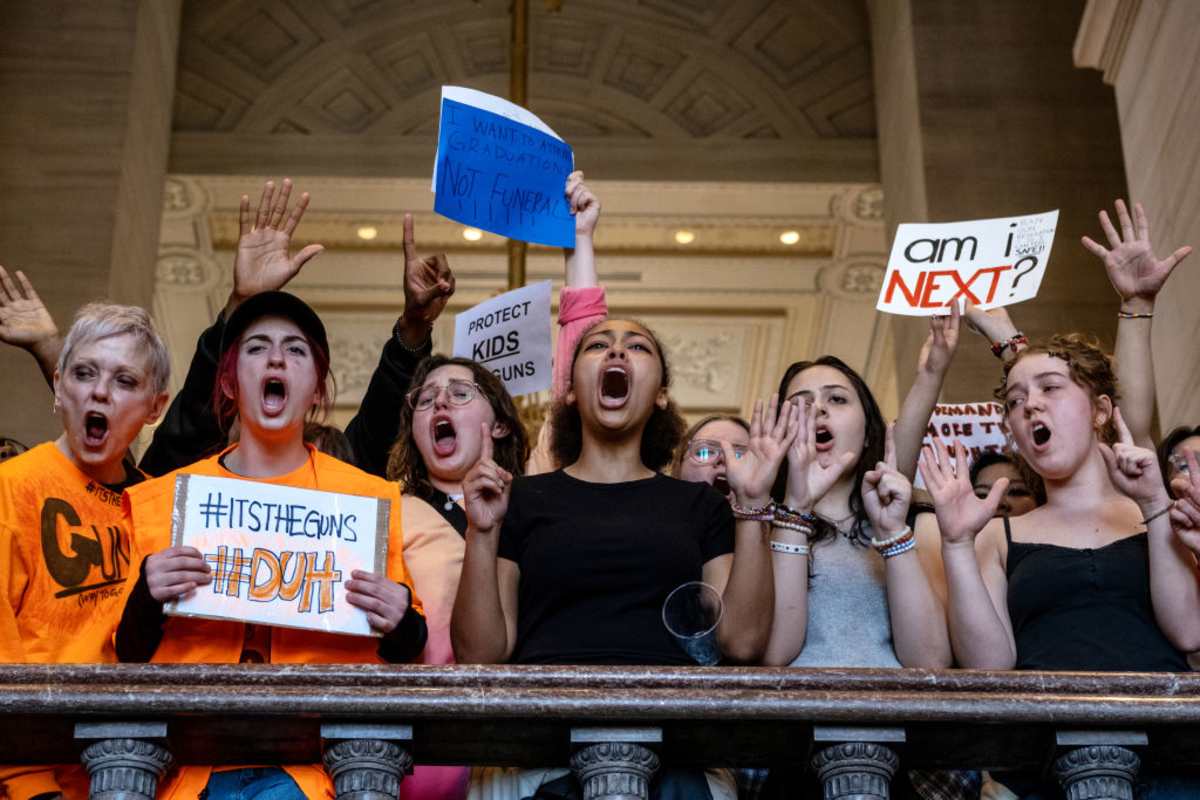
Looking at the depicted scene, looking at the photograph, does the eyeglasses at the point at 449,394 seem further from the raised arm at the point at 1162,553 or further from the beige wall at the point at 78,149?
the beige wall at the point at 78,149

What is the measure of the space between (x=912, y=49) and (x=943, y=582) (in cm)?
667

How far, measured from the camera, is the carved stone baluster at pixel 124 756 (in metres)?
2.86

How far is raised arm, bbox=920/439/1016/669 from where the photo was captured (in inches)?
142

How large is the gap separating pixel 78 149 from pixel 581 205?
16.3 feet

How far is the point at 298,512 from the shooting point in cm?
338

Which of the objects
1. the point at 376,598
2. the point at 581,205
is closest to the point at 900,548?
the point at 376,598

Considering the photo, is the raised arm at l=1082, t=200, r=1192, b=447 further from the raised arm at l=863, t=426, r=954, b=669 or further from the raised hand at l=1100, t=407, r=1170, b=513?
the raised arm at l=863, t=426, r=954, b=669

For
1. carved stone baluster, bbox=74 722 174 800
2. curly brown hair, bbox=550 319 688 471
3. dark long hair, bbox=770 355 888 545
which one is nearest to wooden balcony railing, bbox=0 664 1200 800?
carved stone baluster, bbox=74 722 174 800

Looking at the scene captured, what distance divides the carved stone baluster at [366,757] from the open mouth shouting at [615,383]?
1.51m

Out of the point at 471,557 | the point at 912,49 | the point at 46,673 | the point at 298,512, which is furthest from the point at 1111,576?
the point at 912,49

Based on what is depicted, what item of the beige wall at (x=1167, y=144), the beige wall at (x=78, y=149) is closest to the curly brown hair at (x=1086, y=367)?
the beige wall at (x=1167, y=144)

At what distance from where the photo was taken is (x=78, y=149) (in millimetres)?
9570

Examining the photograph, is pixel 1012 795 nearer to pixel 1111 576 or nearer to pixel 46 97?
pixel 1111 576

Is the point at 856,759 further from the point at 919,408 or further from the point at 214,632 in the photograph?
the point at 919,408
